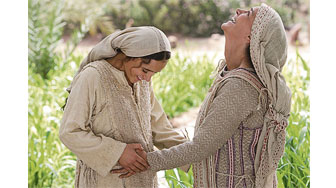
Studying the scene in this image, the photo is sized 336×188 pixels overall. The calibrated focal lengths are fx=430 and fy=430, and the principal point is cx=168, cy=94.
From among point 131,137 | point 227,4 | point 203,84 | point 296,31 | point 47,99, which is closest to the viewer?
point 131,137

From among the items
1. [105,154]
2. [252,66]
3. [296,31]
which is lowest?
[296,31]

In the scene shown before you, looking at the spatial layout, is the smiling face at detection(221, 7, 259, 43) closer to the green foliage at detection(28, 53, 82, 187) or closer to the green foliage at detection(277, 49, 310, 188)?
the green foliage at detection(277, 49, 310, 188)

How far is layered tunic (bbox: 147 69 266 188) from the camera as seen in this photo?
1857mm

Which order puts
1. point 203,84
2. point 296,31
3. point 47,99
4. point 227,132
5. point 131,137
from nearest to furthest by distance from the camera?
point 227,132 < point 131,137 < point 47,99 < point 203,84 < point 296,31

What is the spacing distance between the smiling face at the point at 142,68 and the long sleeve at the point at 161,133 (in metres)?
0.31

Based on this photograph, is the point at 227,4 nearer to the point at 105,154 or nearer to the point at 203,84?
the point at 203,84

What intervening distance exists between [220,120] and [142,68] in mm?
421

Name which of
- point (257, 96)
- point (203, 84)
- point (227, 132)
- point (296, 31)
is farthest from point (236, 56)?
point (296, 31)

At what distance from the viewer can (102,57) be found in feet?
6.52

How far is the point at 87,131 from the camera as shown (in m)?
1.90

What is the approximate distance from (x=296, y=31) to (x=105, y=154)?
10654mm

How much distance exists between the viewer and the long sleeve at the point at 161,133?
2279mm

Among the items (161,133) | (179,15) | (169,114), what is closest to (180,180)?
(161,133)

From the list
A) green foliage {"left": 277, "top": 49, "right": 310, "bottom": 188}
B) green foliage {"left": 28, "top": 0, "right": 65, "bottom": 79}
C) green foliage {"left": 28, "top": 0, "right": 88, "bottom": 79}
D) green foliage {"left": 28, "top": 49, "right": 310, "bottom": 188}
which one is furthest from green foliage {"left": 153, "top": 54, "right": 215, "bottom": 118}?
green foliage {"left": 277, "top": 49, "right": 310, "bottom": 188}
